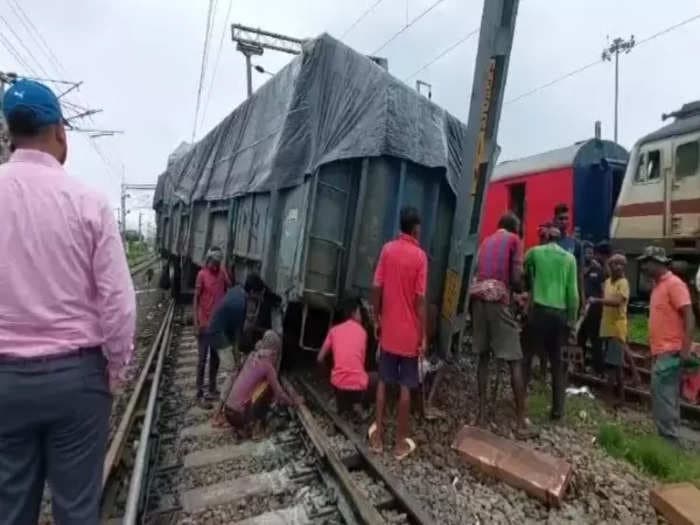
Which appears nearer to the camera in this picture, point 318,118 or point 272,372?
point 272,372

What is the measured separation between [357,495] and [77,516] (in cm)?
196

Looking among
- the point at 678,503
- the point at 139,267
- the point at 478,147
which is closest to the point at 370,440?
the point at 678,503

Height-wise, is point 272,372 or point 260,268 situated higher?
point 260,268

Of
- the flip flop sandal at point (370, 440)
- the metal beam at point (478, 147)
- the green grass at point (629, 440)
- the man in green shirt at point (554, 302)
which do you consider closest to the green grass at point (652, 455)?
the green grass at point (629, 440)

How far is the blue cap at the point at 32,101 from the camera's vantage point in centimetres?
185

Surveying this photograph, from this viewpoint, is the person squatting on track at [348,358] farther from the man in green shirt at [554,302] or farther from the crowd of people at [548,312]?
the man in green shirt at [554,302]

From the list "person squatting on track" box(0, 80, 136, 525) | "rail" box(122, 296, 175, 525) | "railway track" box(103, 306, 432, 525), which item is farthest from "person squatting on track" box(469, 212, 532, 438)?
"person squatting on track" box(0, 80, 136, 525)

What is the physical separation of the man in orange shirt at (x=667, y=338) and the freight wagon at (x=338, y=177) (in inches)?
81.5

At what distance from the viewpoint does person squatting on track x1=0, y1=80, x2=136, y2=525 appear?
5.73 ft

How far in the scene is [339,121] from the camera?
5559 millimetres

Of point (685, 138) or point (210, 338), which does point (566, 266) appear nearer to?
point (210, 338)

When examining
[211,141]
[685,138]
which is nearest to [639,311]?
[685,138]

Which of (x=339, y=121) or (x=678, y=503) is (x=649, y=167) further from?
(x=678, y=503)

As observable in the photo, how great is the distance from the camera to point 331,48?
584 cm
